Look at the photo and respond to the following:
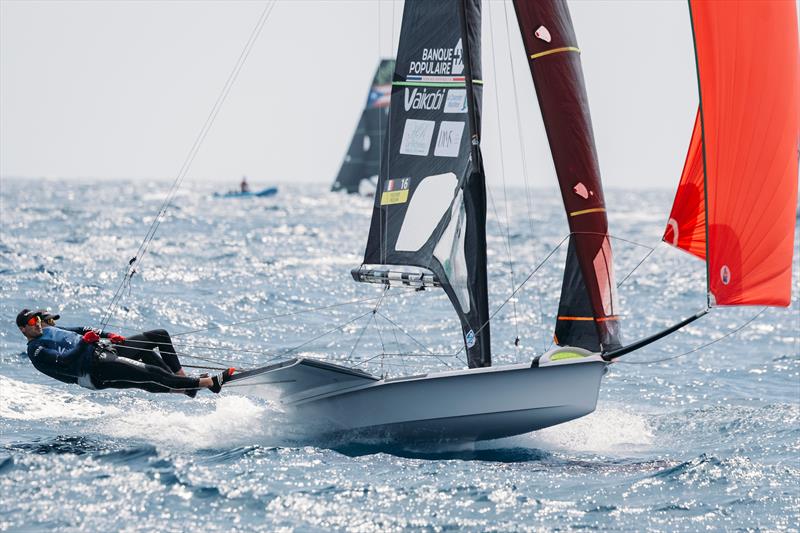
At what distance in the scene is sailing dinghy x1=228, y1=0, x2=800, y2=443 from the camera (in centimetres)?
686

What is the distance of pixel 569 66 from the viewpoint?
7801mm

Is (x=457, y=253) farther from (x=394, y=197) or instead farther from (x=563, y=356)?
(x=563, y=356)

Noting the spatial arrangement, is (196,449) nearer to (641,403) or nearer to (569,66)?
(569,66)

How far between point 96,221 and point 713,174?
32.4 meters

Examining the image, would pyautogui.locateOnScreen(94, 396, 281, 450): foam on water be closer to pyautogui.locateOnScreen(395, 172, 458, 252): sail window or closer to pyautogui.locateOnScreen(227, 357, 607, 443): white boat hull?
pyautogui.locateOnScreen(227, 357, 607, 443): white boat hull

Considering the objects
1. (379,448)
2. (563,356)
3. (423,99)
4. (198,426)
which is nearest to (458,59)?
(423,99)

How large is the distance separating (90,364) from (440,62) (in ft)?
12.1

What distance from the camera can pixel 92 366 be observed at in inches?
322

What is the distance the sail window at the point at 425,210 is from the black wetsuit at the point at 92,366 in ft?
7.16

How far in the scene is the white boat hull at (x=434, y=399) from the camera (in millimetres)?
7719

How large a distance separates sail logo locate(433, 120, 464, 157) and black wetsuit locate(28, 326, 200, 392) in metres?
2.71

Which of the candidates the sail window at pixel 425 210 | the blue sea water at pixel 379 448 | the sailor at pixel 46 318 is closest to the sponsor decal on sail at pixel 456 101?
the sail window at pixel 425 210

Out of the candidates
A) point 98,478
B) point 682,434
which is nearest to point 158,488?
point 98,478

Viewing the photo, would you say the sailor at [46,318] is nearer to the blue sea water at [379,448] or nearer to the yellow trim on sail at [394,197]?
the blue sea water at [379,448]
